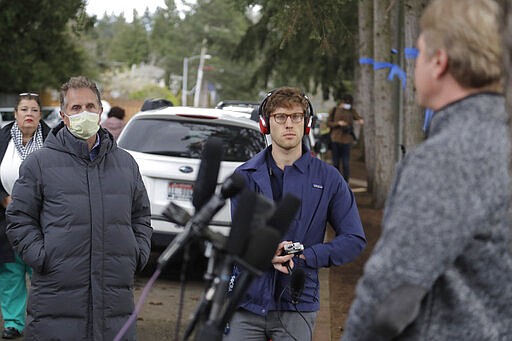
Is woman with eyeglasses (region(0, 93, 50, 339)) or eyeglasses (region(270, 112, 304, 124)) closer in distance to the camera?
eyeglasses (region(270, 112, 304, 124))

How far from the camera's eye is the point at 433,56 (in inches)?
102

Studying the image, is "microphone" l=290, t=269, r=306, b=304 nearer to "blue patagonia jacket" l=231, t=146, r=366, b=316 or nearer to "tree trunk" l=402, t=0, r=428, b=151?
"blue patagonia jacket" l=231, t=146, r=366, b=316

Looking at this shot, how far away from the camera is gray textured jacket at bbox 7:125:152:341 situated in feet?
17.0

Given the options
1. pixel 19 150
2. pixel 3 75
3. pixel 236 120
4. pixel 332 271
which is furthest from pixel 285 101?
pixel 3 75

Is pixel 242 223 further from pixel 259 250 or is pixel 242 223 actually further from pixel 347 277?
pixel 347 277

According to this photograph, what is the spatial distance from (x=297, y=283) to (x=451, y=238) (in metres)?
2.14

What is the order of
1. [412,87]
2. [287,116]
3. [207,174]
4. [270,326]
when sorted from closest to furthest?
1. [207,174]
2. [270,326]
3. [287,116]
4. [412,87]

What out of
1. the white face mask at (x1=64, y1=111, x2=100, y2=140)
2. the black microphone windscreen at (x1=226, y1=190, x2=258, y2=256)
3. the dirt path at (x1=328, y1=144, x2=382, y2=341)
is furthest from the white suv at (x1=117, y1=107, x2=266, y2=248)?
the black microphone windscreen at (x1=226, y1=190, x2=258, y2=256)

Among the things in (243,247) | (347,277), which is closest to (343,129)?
(347,277)

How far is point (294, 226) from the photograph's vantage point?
482cm

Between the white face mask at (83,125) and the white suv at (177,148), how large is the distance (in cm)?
436

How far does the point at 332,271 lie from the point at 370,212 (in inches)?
221

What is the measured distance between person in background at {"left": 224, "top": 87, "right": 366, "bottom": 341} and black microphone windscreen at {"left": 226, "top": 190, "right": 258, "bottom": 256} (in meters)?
1.92

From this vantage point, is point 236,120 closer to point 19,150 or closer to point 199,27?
point 19,150
